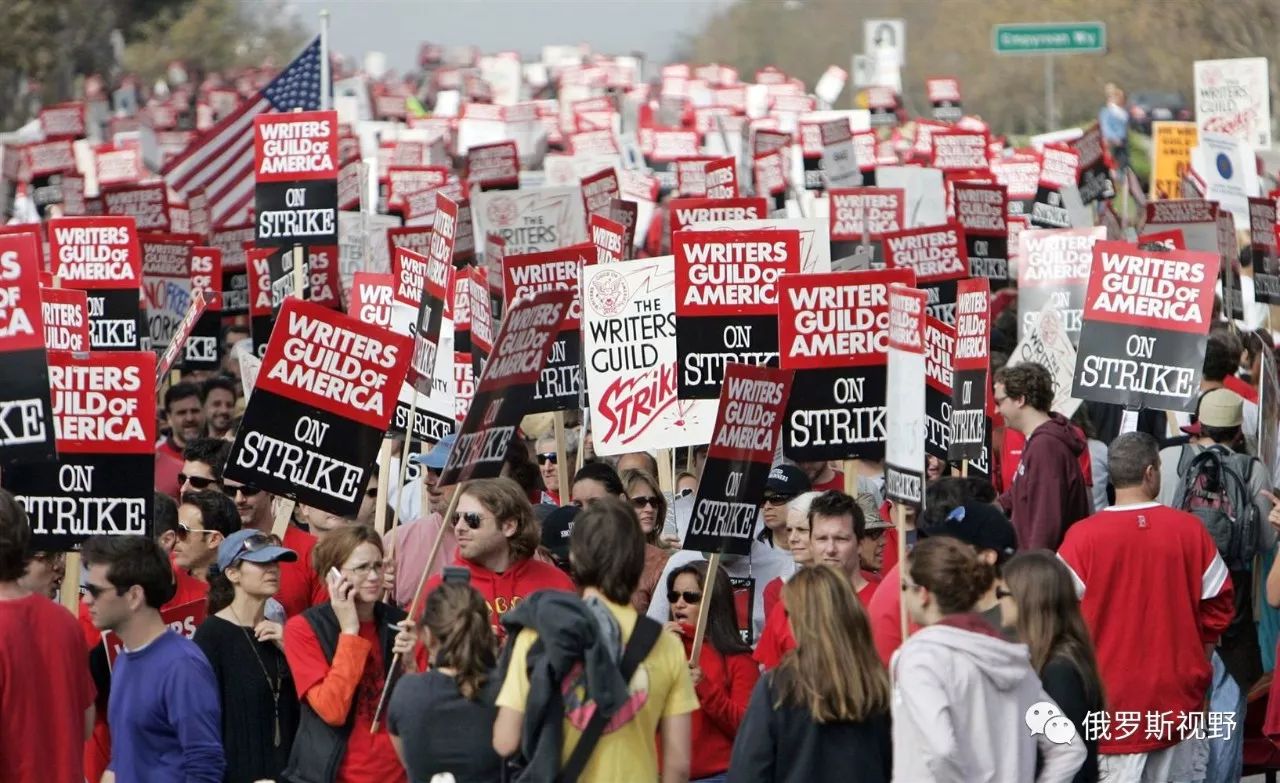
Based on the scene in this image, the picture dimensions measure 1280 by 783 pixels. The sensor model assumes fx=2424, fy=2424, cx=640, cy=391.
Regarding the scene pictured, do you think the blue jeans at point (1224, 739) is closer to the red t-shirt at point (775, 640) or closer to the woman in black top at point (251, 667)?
the red t-shirt at point (775, 640)

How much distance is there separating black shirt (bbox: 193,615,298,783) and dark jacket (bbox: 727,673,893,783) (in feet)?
6.17

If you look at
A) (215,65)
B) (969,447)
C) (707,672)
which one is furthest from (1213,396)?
(215,65)

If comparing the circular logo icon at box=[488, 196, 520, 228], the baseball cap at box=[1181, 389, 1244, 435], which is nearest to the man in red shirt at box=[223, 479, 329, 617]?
the baseball cap at box=[1181, 389, 1244, 435]

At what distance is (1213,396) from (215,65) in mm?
123619

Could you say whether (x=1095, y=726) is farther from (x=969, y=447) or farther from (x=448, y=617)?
(x=969, y=447)

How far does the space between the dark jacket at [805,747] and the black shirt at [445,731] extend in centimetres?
69

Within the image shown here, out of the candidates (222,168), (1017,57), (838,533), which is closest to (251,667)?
(838,533)

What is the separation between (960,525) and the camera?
287 inches

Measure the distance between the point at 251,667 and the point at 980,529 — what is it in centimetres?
238

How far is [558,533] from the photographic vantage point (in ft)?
30.4

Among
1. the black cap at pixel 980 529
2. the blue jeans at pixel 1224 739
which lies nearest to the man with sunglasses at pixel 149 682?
the black cap at pixel 980 529

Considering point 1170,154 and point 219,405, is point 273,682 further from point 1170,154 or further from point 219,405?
point 1170,154

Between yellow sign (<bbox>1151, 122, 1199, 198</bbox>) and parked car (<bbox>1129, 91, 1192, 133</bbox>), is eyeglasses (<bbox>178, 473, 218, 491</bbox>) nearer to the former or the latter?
yellow sign (<bbox>1151, 122, 1199, 198</bbox>)

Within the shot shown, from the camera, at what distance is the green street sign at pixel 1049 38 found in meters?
39.3
